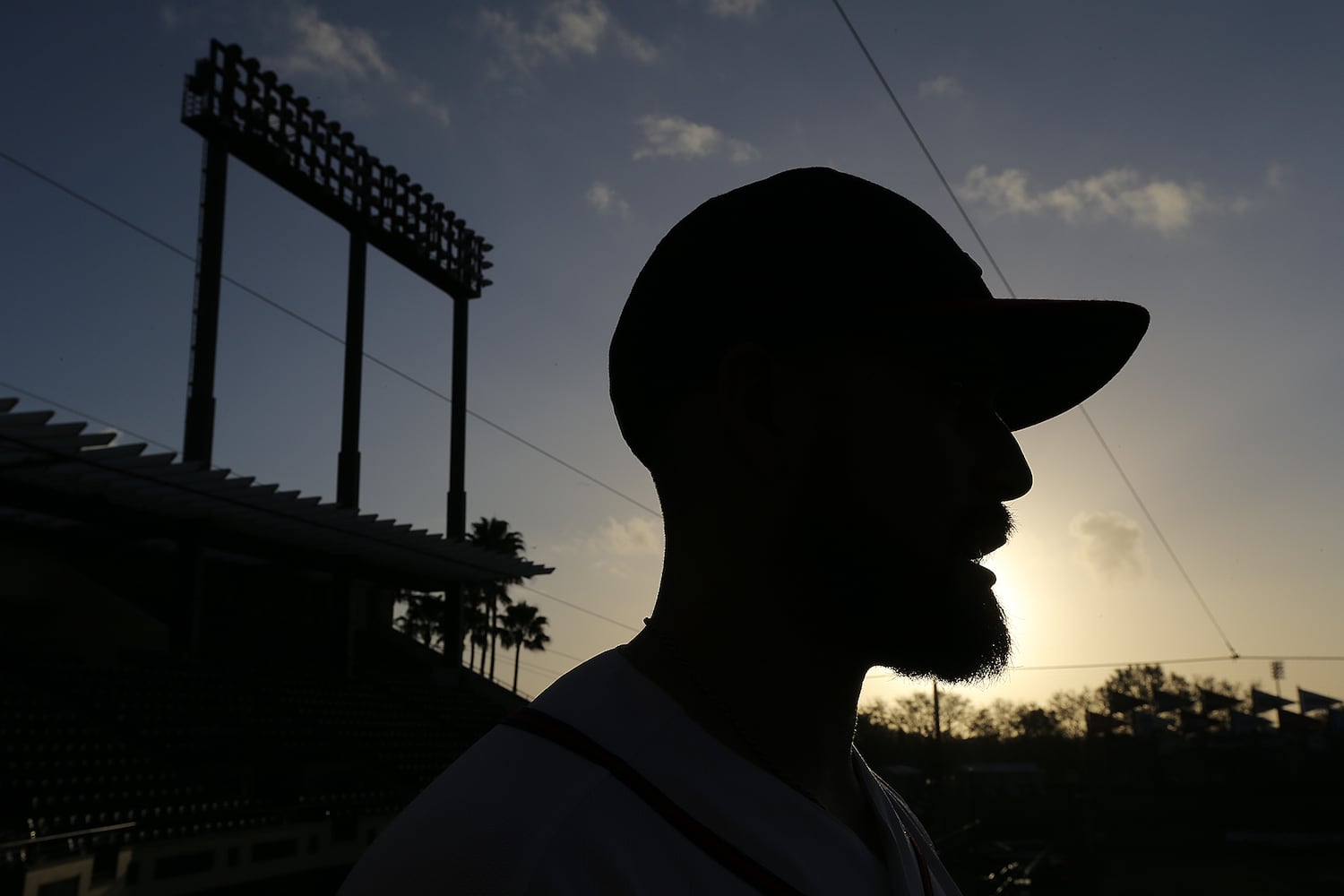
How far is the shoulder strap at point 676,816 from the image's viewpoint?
0.82 m

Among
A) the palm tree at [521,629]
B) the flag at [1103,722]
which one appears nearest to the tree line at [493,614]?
the palm tree at [521,629]

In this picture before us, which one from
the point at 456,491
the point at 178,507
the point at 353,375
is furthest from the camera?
the point at 456,491

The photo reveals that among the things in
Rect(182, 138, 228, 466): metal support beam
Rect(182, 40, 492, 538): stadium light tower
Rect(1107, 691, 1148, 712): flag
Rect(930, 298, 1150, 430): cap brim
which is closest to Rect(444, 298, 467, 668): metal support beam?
Rect(182, 40, 492, 538): stadium light tower

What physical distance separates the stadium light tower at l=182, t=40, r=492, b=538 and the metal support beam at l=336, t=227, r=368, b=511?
24 mm

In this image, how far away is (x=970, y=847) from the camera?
20.3 m

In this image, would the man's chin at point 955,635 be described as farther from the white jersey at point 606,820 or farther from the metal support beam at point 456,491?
the metal support beam at point 456,491

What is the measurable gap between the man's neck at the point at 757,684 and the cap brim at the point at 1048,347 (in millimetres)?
429

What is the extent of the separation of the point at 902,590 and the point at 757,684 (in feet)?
0.65

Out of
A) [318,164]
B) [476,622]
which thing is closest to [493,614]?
[476,622]

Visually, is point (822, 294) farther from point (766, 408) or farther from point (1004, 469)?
point (1004, 469)

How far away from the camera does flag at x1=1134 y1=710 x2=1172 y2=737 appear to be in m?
39.3

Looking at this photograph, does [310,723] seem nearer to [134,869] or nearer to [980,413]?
[134,869]

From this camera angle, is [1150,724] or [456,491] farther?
[1150,724]

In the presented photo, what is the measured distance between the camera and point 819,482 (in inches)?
41.9
